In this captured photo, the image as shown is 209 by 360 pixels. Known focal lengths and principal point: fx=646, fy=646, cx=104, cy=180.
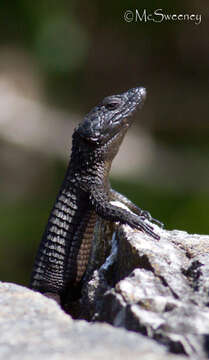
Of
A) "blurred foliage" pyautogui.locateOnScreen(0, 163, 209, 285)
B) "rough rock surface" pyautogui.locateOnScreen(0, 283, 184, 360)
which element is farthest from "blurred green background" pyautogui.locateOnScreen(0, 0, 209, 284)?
"rough rock surface" pyautogui.locateOnScreen(0, 283, 184, 360)

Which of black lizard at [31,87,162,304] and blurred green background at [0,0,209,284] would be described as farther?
blurred green background at [0,0,209,284]

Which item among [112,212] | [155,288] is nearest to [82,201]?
[112,212]

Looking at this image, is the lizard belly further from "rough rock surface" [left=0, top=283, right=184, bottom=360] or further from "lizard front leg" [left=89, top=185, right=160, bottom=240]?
"rough rock surface" [left=0, top=283, right=184, bottom=360]

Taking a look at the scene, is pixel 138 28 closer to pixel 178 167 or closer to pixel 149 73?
pixel 149 73

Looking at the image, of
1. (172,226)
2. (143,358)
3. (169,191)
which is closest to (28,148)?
(169,191)

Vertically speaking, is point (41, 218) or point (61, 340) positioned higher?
point (41, 218)

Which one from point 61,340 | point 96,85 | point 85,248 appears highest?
point 96,85

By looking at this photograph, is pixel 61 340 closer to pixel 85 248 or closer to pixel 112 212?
pixel 112 212

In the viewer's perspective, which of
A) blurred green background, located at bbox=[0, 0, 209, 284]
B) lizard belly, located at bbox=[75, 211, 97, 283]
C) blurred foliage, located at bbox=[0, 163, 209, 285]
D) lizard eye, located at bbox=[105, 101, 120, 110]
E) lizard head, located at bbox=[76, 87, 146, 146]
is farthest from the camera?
blurred green background, located at bbox=[0, 0, 209, 284]
